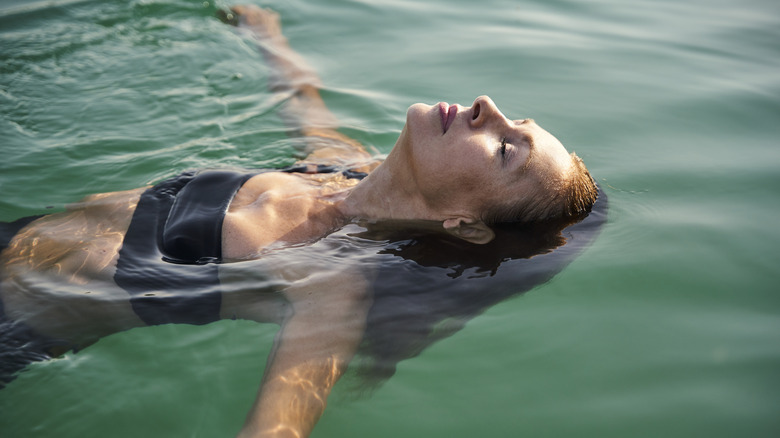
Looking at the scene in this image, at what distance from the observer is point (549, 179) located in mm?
3471

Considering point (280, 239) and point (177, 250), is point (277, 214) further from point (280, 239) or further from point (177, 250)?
point (177, 250)

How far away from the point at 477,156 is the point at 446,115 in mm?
291

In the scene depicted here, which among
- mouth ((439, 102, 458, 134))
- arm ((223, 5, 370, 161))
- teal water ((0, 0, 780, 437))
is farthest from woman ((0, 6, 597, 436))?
arm ((223, 5, 370, 161))

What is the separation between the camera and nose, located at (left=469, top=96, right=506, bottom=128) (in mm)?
3342

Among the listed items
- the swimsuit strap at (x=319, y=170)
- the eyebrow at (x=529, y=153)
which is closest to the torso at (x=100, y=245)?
the swimsuit strap at (x=319, y=170)

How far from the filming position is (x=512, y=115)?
5.54 m

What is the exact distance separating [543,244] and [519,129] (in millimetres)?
681

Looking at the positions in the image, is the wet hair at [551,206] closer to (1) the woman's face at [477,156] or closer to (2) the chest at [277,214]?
(1) the woman's face at [477,156]

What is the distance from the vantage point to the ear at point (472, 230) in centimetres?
353

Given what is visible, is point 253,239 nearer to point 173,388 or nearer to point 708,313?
point 173,388

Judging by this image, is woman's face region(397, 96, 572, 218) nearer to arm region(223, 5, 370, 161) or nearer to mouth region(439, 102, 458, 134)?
mouth region(439, 102, 458, 134)

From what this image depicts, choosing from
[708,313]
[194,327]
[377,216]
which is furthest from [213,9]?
[708,313]

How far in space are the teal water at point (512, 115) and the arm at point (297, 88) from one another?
170mm

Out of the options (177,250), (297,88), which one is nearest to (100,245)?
(177,250)
